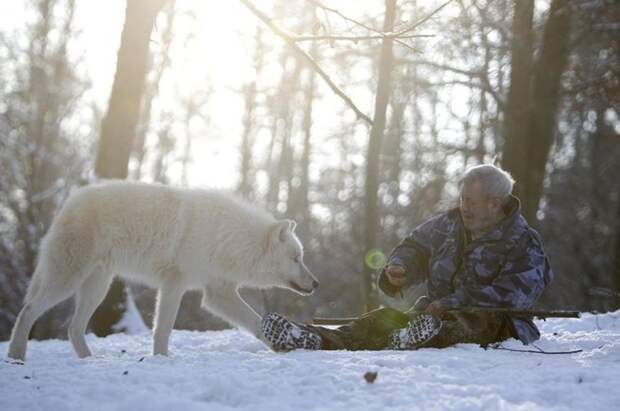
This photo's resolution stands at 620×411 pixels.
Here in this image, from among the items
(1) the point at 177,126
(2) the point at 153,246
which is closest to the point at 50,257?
(2) the point at 153,246

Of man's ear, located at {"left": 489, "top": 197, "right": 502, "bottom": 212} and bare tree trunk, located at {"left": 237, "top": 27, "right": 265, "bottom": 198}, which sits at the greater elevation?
bare tree trunk, located at {"left": 237, "top": 27, "right": 265, "bottom": 198}

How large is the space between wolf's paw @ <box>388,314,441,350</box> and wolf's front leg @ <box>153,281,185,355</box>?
1912 mm

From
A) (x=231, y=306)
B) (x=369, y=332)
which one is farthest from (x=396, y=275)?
(x=231, y=306)

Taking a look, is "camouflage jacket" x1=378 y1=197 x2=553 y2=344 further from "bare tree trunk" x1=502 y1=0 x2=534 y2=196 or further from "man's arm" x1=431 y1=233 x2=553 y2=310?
"bare tree trunk" x1=502 y1=0 x2=534 y2=196

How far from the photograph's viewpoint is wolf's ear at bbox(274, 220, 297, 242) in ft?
21.0

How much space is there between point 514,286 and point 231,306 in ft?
8.47

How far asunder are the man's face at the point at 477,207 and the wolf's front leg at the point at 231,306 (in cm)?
213

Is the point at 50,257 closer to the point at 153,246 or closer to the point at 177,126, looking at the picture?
the point at 153,246

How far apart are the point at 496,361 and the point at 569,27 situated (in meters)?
8.01

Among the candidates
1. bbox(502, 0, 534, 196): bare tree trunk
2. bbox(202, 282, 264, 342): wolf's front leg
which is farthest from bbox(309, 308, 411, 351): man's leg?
bbox(502, 0, 534, 196): bare tree trunk

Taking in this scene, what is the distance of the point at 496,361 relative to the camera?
427 centimetres

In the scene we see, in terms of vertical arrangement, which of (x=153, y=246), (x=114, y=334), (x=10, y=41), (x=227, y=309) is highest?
(x=10, y=41)

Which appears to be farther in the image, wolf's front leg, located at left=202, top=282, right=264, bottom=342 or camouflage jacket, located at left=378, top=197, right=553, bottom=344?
wolf's front leg, located at left=202, top=282, right=264, bottom=342

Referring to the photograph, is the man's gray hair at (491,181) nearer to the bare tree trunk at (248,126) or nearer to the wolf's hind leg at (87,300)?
the wolf's hind leg at (87,300)
